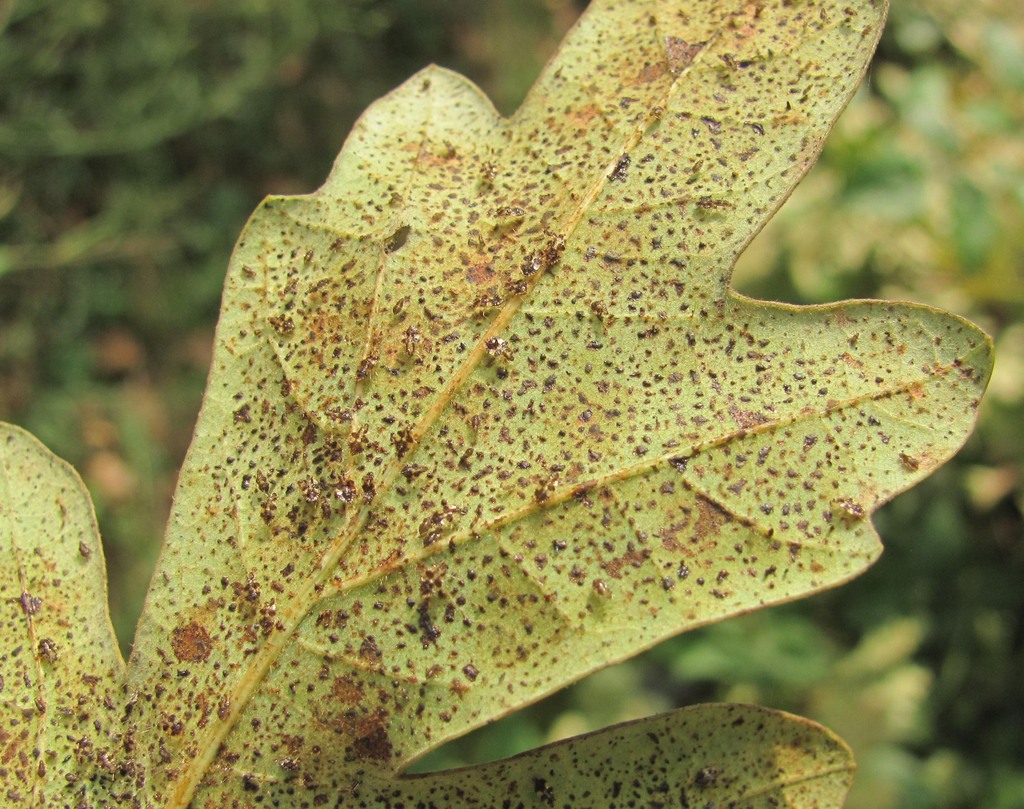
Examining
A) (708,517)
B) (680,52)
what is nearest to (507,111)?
(680,52)

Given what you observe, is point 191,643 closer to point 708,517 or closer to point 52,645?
point 52,645

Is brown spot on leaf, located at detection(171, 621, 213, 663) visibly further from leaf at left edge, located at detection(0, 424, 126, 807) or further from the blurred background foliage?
the blurred background foliage

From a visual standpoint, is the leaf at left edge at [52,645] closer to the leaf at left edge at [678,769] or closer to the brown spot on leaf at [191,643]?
the brown spot on leaf at [191,643]

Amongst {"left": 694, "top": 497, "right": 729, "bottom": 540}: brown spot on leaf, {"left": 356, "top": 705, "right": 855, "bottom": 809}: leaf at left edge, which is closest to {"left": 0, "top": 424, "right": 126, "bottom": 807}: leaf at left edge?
{"left": 356, "top": 705, "right": 855, "bottom": 809}: leaf at left edge

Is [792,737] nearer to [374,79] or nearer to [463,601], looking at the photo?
[463,601]

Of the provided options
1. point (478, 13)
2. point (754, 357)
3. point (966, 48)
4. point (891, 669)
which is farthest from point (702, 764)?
point (478, 13)

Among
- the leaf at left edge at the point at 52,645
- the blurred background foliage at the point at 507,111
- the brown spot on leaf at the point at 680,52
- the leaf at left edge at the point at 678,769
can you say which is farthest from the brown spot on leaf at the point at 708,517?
the blurred background foliage at the point at 507,111
